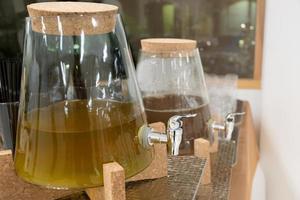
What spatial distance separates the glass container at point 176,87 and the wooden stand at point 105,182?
0.56 feet

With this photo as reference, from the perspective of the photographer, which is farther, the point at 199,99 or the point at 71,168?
the point at 199,99

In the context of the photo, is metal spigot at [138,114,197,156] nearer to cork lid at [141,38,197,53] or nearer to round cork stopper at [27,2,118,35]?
round cork stopper at [27,2,118,35]

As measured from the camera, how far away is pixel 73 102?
54 centimetres

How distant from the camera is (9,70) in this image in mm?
663

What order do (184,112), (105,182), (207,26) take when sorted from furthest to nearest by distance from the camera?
(207,26), (184,112), (105,182)

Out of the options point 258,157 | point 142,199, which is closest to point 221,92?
point 258,157

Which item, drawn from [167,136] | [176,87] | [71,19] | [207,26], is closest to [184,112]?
[176,87]

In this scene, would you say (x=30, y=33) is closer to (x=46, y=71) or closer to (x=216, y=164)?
(x=46, y=71)

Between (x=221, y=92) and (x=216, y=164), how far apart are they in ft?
1.26

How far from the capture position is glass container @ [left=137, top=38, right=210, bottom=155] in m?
0.82

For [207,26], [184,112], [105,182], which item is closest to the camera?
[105,182]

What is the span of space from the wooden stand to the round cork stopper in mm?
170

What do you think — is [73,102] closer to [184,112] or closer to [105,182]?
[105,182]

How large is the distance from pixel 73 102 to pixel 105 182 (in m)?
0.11
